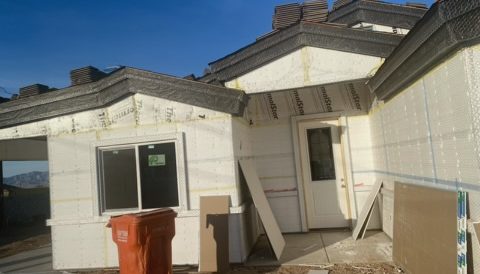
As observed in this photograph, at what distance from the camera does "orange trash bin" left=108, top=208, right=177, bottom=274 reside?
4578mm

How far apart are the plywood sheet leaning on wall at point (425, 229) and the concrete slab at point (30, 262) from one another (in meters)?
6.10

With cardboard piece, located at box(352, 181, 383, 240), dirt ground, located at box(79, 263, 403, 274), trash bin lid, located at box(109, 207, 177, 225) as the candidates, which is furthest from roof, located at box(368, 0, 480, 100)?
trash bin lid, located at box(109, 207, 177, 225)

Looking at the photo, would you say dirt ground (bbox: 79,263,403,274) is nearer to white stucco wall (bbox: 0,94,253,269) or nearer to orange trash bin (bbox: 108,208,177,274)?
white stucco wall (bbox: 0,94,253,269)

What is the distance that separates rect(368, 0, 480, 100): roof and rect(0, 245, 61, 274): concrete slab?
6.87m

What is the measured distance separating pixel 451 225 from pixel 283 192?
4.62 meters

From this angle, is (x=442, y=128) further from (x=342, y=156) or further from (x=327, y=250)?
(x=342, y=156)

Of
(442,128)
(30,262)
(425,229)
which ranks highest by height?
(442,128)

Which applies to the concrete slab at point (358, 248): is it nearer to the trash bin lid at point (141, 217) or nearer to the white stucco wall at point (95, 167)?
the white stucco wall at point (95, 167)

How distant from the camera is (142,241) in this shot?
4.60m

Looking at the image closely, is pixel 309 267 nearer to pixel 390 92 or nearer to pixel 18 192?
pixel 390 92

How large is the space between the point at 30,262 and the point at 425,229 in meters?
7.65

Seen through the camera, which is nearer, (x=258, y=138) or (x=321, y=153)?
(x=321, y=153)

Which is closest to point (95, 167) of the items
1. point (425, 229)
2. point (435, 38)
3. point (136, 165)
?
point (136, 165)

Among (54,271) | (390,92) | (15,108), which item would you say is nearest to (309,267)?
(390,92)
